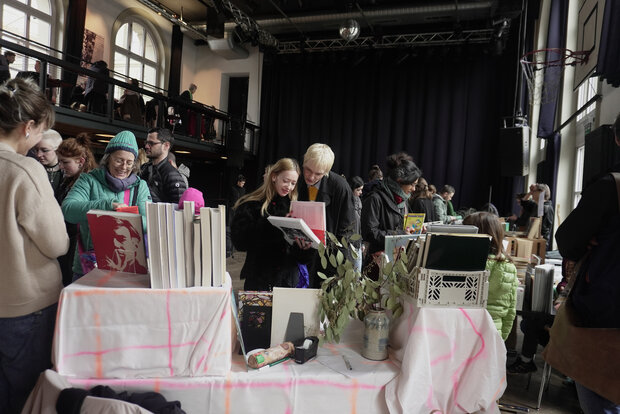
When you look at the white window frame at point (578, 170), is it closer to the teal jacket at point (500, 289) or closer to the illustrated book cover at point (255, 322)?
the teal jacket at point (500, 289)

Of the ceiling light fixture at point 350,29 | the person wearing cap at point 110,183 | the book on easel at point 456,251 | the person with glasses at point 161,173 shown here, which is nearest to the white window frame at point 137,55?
the ceiling light fixture at point 350,29

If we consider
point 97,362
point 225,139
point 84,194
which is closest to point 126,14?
point 225,139

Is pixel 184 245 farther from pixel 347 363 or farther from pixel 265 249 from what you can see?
pixel 265 249

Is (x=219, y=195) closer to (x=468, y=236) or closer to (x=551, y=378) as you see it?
(x=551, y=378)

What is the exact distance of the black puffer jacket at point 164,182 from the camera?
8.37 feet

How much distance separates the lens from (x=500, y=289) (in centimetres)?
223

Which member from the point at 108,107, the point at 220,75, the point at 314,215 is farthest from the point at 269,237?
the point at 220,75

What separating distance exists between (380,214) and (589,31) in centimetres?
417

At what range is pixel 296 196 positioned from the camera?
2076 millimetres

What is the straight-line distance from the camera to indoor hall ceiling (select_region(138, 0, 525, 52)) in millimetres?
8344

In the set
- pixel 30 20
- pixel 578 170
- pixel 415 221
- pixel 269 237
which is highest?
pixel 30 20

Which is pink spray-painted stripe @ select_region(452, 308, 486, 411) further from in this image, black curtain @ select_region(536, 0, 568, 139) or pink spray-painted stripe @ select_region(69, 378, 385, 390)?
black curtain @ select_region(536, 0, 568, 139)

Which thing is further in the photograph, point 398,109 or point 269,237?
point 398,109

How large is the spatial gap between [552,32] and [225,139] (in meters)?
7.66
